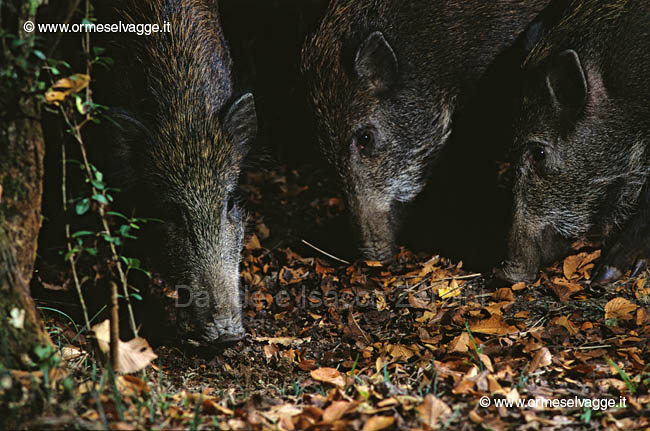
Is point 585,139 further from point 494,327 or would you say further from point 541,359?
point 541,359

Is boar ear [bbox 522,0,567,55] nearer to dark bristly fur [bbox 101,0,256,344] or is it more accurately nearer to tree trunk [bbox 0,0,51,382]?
dark bristly fur [bbox 101,0,256,344]

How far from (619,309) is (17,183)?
141 inches

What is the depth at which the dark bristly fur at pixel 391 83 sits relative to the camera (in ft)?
18.3

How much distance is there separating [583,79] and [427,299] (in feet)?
6.37

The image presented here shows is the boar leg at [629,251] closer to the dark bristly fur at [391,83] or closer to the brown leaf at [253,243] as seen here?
the dark bristly fur at [391,83]

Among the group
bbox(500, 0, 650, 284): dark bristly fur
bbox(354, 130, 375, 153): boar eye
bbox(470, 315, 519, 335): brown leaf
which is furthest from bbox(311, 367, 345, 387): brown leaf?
bbox(354, 130, 375, 153): boar eye

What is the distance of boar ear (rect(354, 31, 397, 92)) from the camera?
5512 millimetres

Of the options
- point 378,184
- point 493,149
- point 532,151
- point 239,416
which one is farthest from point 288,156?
point 239,416

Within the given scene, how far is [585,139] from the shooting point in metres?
5.23

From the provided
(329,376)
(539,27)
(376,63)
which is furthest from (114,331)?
(539,27)

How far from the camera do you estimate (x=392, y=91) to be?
5.80 meters

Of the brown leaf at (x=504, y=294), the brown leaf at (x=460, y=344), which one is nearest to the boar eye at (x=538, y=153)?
the brown leaf at (x=504, y=294)

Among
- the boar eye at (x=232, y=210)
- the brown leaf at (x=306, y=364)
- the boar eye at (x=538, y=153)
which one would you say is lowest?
the brown leaf at (x=306, y=364)

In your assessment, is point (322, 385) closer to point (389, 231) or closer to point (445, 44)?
point (389, 231)
